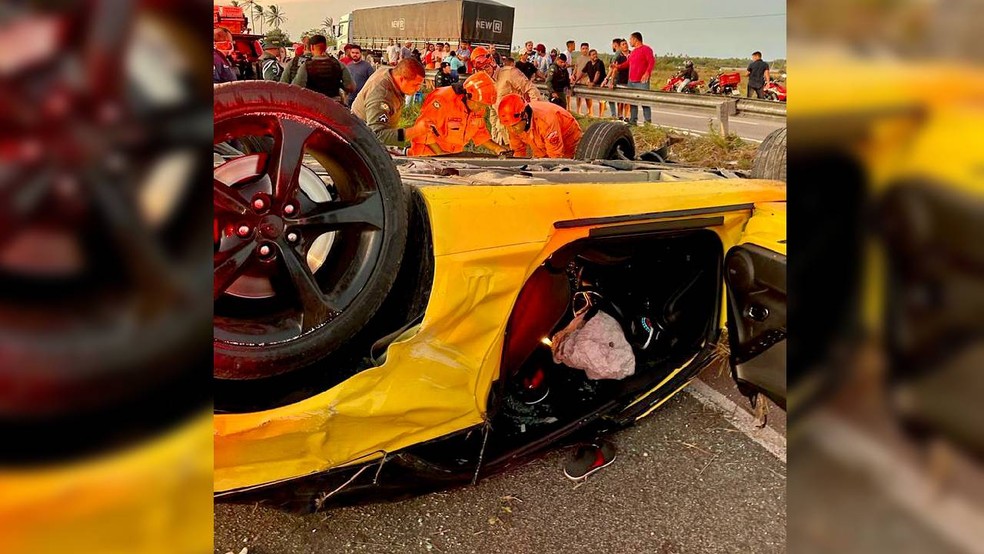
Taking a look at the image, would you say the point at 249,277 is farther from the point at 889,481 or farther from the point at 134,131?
the point at 889,481

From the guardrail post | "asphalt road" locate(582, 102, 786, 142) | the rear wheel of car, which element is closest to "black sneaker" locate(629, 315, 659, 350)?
the rear wheel of car

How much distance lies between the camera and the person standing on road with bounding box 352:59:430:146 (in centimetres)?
718

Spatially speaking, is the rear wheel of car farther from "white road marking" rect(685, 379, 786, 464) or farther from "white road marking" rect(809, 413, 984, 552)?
"white road marking" rect(685, 379, 786, 464)

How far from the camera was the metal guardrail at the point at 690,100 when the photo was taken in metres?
8.75

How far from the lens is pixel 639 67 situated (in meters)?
11.9

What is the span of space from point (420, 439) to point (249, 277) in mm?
687

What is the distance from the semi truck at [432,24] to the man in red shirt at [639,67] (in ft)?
48.3

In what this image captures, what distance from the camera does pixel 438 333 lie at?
2.10m

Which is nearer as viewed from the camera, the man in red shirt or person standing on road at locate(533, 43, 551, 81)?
the man in red shirt

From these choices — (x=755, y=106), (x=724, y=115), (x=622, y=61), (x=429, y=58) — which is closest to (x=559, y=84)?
(x=622, y=61)

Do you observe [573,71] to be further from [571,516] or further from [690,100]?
[571,516]

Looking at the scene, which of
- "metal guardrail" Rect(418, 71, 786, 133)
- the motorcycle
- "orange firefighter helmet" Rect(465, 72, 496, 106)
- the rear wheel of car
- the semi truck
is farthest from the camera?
the semi truck

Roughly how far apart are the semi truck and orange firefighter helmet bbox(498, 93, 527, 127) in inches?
722

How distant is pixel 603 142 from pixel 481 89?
7.69 ft
